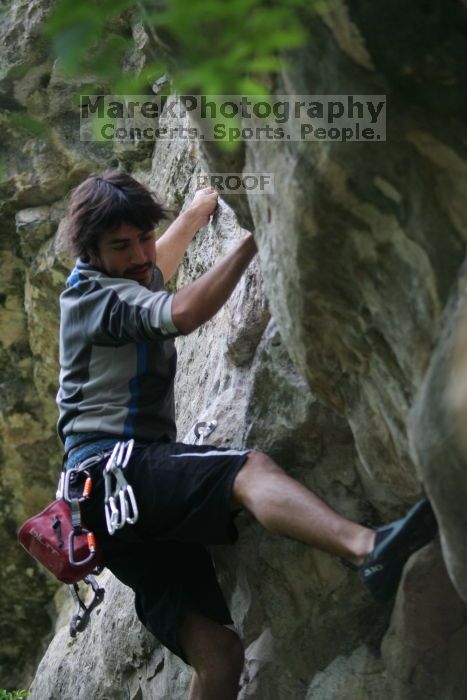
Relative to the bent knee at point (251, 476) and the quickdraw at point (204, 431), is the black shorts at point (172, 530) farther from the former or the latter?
the quickdraw at point (204, 431)

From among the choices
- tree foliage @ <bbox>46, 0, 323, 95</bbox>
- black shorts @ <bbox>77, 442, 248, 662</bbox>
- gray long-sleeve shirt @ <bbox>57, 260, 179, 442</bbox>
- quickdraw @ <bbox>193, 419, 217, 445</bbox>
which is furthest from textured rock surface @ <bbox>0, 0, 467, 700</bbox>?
tree foliage @ <bbox>46, 0, 323, 95</bbox>

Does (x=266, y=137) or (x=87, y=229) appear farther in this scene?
(x=87, y=229)

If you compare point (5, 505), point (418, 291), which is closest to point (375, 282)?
point (418, 291)

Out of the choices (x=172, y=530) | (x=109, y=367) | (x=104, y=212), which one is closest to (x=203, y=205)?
(x=104, y=212)

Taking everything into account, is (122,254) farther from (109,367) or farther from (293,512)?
(293,512)

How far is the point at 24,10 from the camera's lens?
6.74m

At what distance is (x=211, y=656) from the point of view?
4148mm

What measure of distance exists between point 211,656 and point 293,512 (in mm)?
919

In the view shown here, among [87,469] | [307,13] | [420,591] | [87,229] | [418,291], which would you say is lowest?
[420,591]

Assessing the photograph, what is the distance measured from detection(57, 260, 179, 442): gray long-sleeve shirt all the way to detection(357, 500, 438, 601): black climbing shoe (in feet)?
3.96

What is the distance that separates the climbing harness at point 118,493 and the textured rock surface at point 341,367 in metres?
0.49

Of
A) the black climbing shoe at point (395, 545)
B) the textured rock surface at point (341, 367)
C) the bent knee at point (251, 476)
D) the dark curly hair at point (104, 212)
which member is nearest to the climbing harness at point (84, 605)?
the textured rock surface at point (341, 367)

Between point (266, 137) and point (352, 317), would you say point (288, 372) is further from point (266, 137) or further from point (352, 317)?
point (266, 137)

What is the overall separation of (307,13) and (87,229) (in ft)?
5.72
